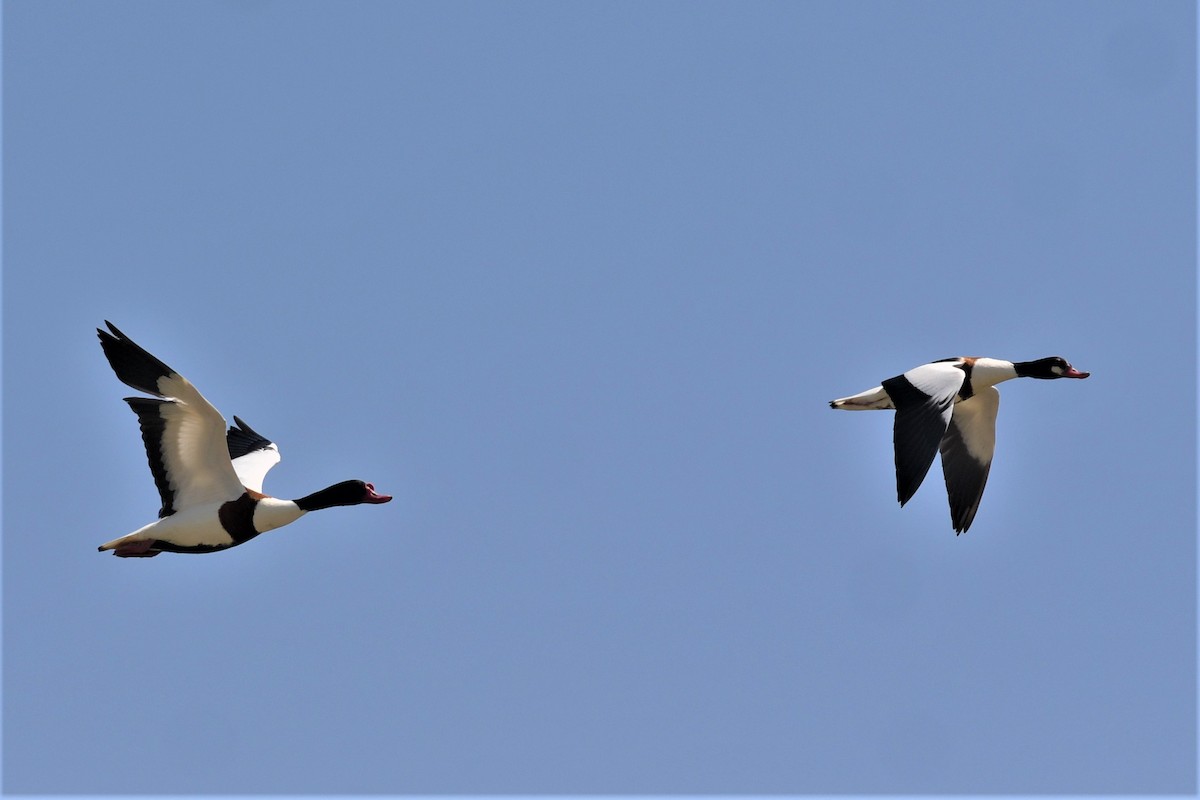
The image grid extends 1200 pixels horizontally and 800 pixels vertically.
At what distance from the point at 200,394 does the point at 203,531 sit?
6.23 ft

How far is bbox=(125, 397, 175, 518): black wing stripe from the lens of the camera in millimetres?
21500

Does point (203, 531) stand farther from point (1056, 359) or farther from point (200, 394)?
point (1056, 359)

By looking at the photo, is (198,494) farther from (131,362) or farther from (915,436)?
(915,436)

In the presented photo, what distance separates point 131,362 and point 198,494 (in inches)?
81.6

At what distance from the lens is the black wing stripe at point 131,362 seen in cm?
→ 2114

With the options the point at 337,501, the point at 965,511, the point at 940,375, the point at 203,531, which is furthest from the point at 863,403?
the point at 203,531

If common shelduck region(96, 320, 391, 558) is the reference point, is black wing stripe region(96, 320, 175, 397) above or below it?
above

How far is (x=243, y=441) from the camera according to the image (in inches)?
1035

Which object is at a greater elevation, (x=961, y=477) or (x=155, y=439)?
(x=961, y=477)

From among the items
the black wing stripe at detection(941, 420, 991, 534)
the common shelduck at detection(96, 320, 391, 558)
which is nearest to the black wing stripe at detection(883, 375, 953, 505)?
the black wing stripe at detection(941, 420, 991, 534)

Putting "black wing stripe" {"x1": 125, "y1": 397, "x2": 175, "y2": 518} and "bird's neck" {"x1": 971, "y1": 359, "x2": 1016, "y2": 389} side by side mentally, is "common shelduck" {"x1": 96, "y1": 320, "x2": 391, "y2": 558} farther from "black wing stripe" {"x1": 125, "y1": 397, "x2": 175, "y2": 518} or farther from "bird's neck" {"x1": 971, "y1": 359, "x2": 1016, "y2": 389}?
"bird's neck" {"x1": 971, "y1": 359, "x2": 1016, "y2": 389}

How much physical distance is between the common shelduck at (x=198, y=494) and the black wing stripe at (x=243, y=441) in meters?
3.55

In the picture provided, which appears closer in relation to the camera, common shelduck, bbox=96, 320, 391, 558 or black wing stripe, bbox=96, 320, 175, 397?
black wing stripe, bbox=96, 320, 175, 397

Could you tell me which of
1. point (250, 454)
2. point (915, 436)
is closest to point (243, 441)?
point (250, 454)
